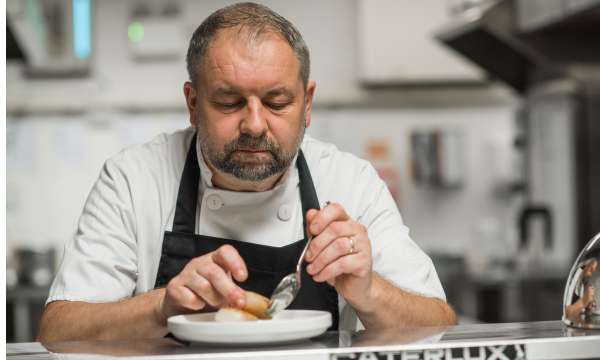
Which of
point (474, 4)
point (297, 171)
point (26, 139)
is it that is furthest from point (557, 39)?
point (26, 139)

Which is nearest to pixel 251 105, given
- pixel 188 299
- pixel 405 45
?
pixel 188 299

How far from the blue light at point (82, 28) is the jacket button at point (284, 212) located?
4.08 metres

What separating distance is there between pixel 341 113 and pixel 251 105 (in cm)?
428

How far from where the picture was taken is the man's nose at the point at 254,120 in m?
1.47

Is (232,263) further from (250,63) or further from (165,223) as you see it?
(165,223)

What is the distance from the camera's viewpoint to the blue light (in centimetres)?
554

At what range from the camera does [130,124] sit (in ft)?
18.4

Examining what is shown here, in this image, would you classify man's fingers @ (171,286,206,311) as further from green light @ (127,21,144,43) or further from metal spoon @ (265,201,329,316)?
green light @ (127,21,144,43)

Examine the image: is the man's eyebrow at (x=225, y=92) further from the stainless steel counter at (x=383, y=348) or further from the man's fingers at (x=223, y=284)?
the stainless steel counter at (x=383, y=348)

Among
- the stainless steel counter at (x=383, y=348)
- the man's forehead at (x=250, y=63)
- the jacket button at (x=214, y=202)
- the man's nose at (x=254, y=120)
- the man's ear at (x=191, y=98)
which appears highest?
the man's forehead at (x=250, y=63)

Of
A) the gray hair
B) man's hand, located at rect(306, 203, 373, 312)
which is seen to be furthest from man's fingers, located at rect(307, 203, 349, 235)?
the gray hair

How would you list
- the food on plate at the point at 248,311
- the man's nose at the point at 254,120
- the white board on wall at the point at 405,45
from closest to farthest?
the food on plate at the point at 248,311 < the man's nose at the point at 254,120 < the white board on wall at the point at 405,45

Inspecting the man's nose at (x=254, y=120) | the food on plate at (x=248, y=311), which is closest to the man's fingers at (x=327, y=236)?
the food on plate at (x=248, y=311)

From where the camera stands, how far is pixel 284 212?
176cm
